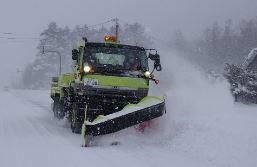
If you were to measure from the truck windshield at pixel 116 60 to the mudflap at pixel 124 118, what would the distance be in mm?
1462

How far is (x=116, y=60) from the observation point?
483 inches

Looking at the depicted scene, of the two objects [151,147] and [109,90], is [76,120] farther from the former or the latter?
[151,147]

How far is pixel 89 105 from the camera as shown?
11.4 meters

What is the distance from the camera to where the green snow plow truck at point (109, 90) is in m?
10.5

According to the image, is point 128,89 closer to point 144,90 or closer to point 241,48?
point 144,90

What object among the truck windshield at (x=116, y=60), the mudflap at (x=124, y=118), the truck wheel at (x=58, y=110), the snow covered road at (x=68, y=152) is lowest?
the truck wheel at (x=58, y=110)

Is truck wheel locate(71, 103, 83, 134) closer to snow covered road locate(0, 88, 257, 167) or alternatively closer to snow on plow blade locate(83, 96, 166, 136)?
snow covered road locate(0, 88, 257, 167)

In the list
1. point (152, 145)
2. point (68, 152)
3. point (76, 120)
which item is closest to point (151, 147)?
point (152, 145)

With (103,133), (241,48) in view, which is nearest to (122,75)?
(103,133)

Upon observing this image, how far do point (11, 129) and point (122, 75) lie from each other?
364 centimetres

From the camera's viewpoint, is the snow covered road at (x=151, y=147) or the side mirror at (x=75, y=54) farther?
the side mirror at (x=75, y=54)

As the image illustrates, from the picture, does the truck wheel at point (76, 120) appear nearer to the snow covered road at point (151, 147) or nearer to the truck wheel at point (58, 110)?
the snow covered road at point (151, 147)

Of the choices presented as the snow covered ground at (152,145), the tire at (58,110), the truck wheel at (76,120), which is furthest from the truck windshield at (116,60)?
the tire at (58,110)

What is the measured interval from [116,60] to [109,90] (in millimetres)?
1084
